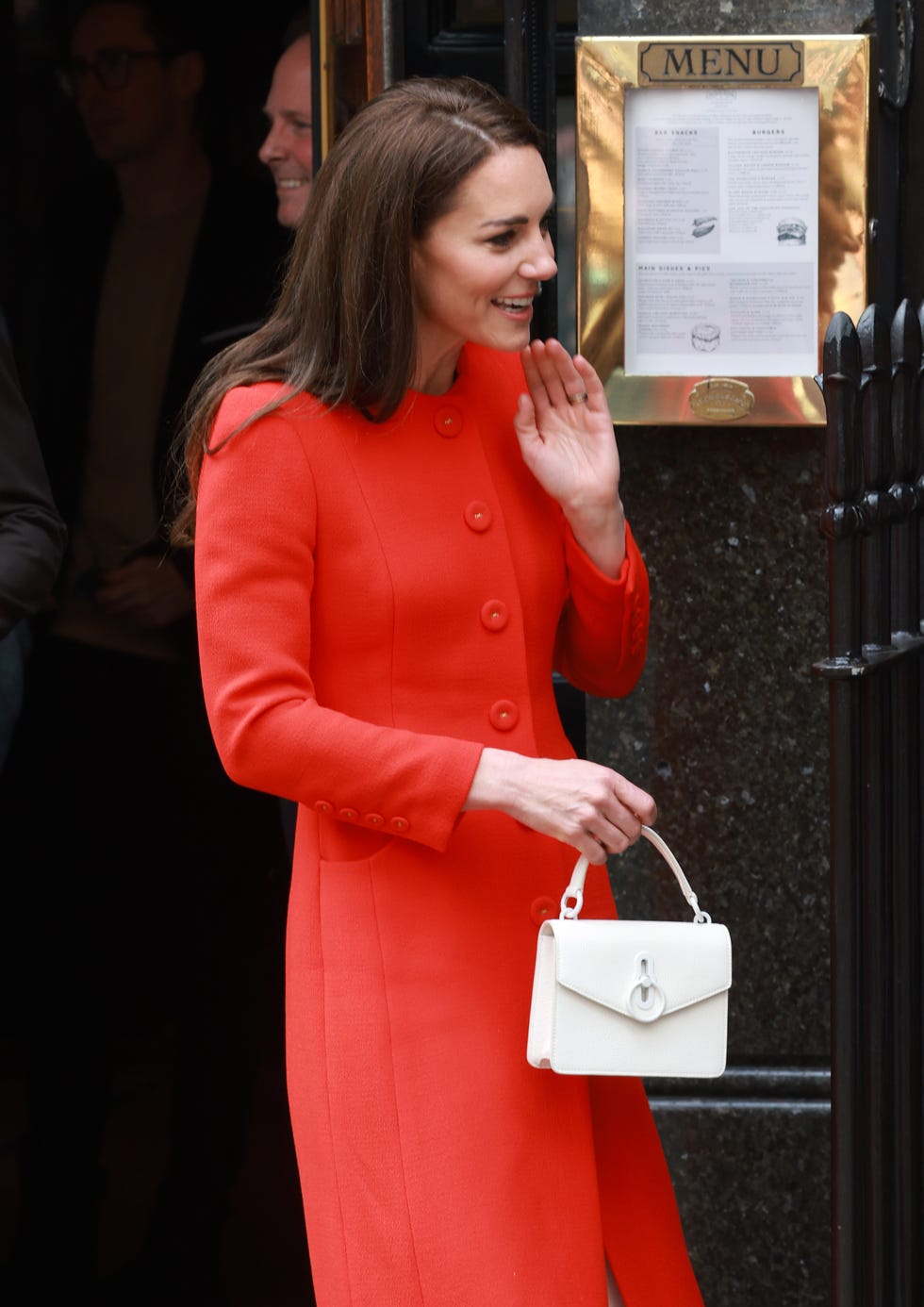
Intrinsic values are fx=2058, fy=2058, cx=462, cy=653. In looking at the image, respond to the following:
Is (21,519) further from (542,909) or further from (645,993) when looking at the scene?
(645,993)

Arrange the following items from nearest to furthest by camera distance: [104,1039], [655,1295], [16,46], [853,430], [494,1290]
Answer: [853,430]
[494,1290]
[655,1295]
[16,46]
[104,1039]

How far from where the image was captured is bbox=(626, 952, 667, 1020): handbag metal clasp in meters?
2.43

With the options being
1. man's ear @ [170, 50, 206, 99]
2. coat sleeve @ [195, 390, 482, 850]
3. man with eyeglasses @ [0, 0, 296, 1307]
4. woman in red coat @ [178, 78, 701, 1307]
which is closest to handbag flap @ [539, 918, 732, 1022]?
woman in red coat @ [178, 78, 701, 1307]

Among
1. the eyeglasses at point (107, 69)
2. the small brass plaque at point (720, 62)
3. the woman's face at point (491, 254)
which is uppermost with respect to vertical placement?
the eyeglasses at point (107, 69)

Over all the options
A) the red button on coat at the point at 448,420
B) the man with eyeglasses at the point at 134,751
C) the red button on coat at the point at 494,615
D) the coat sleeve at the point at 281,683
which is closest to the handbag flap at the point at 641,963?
the coat sleeve at the point at 281,683

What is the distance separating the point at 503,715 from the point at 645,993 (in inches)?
15.6

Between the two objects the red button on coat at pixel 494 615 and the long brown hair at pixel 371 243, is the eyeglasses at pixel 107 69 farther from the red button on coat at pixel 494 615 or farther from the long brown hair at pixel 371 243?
the red button on coat at pixel 494 615

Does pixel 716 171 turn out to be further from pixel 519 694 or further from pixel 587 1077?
pixel 587 1077

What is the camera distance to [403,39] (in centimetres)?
357

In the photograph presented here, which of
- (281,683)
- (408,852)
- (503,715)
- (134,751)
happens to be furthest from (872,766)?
(134,751)

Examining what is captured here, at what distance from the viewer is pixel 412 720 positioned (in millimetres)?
2559

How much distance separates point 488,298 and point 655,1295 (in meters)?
1.29

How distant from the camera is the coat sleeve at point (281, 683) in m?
2.43

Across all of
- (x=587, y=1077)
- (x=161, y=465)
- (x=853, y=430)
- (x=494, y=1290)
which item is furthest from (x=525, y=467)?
(x=161, y=465)
